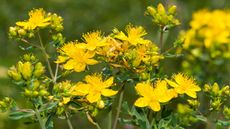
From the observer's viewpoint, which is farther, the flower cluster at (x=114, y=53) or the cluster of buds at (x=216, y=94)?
the cluster of buds at (x=216, y=94)

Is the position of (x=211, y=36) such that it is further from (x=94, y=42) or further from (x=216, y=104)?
(x=94, y=42)

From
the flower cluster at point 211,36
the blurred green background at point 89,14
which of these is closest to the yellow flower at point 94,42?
the flower cluster at point 211,36

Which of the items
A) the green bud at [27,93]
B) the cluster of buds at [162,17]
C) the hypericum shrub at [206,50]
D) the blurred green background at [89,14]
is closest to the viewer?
the green bud at [27,93]

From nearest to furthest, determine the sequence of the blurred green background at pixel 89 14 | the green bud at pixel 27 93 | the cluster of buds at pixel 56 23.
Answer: the green bud at pixel 27 93 → the cluster of buds at pixel 56 23 → the blurred green background at pixel 89 14

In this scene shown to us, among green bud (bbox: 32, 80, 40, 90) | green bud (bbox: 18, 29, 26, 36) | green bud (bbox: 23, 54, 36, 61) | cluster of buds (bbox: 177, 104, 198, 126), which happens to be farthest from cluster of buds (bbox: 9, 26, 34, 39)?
cluster of buds (bbox: 177, 104, 198, 126)

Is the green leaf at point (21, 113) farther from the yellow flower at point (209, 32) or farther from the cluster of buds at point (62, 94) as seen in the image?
the yellow flower at point (209, 32)

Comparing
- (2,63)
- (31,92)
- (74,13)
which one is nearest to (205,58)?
(31,92)

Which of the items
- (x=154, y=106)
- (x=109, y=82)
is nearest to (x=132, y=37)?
(x=109, y=82)
